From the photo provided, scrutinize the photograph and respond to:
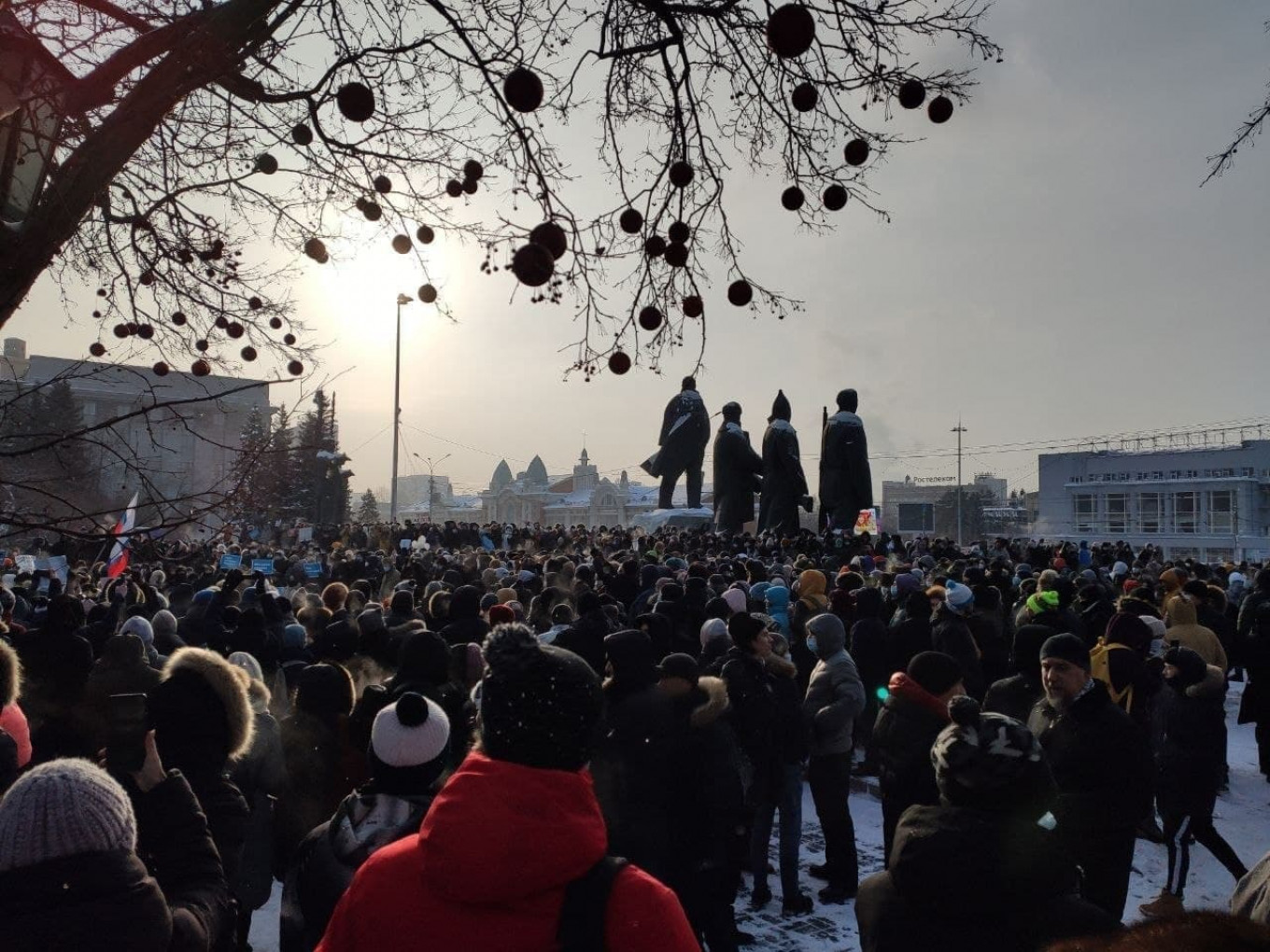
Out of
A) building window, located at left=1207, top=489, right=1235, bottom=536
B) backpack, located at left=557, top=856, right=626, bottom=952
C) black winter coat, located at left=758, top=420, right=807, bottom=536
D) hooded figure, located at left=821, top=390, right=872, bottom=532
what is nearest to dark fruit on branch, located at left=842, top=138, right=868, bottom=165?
backpack, located at left=557, top=856, right=626, bottom=952

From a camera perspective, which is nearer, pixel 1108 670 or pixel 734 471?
pixel 1108 670

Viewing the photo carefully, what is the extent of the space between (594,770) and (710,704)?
0.68 m

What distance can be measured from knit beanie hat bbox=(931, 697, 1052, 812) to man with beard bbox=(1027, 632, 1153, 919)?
1881mm

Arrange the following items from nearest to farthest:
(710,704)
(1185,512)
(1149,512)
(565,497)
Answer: (710,704) → (1185,512) → (1149,512) → (565,497)

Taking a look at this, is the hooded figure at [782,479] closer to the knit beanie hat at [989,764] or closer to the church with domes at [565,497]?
the knit beanie hat at [989,764]

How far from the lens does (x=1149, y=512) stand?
64.8 m

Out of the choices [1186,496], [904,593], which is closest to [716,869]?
[904,593]

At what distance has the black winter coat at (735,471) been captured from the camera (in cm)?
2090

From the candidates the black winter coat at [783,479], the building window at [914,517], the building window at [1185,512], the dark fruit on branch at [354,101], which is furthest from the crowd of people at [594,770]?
the building window at [1185,512]

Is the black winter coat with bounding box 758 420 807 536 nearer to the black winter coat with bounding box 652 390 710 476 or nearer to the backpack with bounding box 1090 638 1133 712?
the black winter coat with bounding box 652 390 710 476

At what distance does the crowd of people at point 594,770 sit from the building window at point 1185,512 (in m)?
61.0

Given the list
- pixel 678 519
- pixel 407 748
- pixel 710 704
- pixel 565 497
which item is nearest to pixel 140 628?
pixel 710 704

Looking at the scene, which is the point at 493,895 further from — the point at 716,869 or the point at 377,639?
the point at 377,639

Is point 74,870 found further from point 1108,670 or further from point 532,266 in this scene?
point 1108,670
